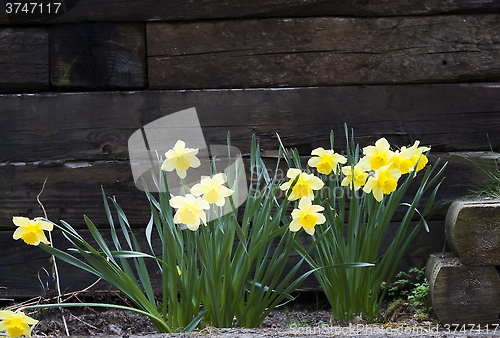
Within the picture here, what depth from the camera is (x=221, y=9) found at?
5.20 ft

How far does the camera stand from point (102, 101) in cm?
158

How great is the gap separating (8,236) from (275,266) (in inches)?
49.5

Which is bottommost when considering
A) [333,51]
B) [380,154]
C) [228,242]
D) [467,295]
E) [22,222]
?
[467,295]

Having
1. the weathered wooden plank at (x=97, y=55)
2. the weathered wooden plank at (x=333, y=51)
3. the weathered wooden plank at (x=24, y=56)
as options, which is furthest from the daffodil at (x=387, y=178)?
the weathered wooden plank at (x=24, y=56)

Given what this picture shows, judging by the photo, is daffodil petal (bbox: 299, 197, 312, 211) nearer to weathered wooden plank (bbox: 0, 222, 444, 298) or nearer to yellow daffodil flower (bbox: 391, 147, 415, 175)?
yellow daffodil flower (bbox: 391, 147, 415, 175)

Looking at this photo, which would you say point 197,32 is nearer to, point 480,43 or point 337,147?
point 337,147

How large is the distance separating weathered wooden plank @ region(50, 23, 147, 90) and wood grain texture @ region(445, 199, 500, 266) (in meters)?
1.40

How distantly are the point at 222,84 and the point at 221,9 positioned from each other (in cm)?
33

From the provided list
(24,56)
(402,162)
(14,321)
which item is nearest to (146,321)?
(14,321)

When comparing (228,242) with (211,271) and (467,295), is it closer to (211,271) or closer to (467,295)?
(211,271)

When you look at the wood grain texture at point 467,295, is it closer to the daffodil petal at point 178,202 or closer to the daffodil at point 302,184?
the daffodil at point 302,184

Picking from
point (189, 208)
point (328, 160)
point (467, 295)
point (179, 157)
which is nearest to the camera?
point (189, 208)

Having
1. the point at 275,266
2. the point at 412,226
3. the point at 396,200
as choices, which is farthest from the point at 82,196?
the point at 412,226

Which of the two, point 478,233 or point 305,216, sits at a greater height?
point 305,216
